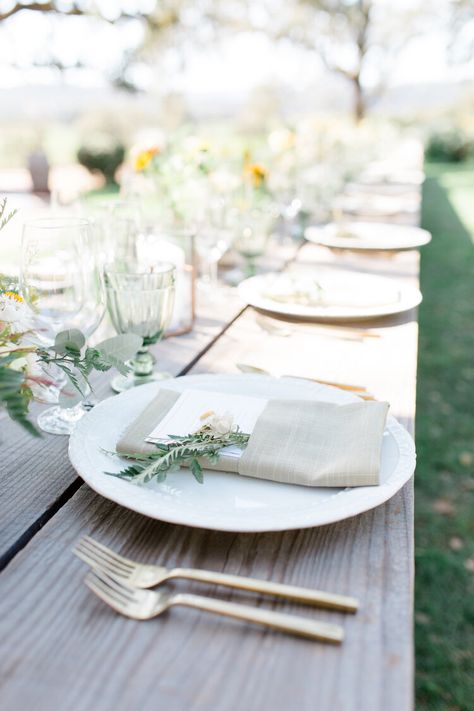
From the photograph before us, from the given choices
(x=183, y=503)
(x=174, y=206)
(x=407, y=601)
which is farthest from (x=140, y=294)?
(x=174, y=206)

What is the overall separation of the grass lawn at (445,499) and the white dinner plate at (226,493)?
1059 millimetres

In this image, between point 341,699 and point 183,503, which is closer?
point 341,699

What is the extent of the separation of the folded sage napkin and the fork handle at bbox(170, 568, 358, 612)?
15 centimetres

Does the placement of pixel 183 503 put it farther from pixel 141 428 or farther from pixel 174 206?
pixel 174 206

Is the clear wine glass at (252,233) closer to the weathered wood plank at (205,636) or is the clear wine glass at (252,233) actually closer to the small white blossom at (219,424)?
the small white blossom at (219,424)

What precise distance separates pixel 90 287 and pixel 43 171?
29.3 ft

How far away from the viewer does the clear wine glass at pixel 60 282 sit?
0.92 metres

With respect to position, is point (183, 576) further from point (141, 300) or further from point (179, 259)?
point (179, 259)

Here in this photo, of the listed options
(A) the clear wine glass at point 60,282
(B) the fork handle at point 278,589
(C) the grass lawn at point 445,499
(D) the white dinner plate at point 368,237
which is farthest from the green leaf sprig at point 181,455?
(D) the white dinner plate at point 368,237

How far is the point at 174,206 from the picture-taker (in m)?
2.11

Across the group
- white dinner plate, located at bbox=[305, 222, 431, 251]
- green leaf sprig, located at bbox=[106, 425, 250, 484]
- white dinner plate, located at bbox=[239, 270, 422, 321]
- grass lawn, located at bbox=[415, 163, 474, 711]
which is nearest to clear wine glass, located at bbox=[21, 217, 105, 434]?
green leaf sprig, located at bbox=[106, 425, 250, 484]

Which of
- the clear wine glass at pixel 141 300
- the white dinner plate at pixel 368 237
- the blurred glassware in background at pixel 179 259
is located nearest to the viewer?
the clear wine glass at pixel 141 300

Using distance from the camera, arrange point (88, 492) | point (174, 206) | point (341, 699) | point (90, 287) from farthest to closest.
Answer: point (174, 206), point (90, 287), point (88, 492), point (341, 699)

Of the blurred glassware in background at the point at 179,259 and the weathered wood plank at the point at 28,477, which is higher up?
the blurred glassware in background at the point at 179,259
